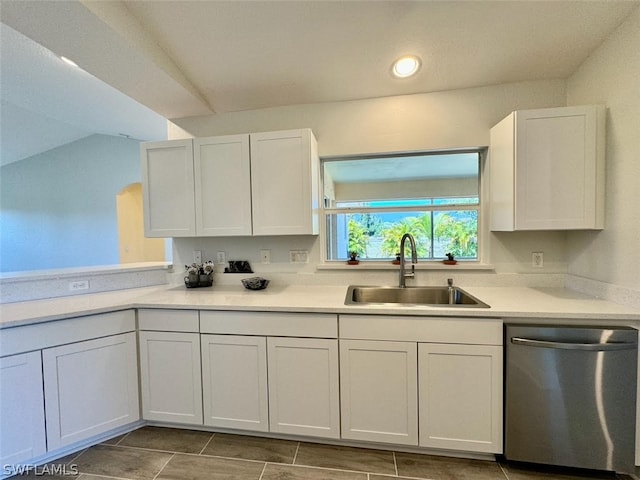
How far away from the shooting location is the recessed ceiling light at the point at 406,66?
186cm

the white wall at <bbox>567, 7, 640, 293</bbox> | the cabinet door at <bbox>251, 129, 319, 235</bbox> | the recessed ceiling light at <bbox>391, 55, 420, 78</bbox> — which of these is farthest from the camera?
the cabinet door at <bbox>251, 129, 319, 235</bbox>

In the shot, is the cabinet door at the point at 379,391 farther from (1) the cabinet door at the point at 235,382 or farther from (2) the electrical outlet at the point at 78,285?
(2) the electrical outlet at the point at 78,285

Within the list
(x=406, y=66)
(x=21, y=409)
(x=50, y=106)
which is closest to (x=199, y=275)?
(x=21, y=409)

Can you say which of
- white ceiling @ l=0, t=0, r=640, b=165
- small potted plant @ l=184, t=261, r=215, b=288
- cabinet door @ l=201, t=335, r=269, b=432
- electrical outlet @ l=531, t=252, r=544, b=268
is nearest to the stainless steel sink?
electrical outlet @ l=531, t=252, r=544, b=268

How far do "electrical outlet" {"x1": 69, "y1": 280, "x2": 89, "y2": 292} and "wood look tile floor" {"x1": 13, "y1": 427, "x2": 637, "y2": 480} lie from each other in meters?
1.09

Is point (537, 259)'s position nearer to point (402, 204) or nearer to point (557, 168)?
point (557, 168)

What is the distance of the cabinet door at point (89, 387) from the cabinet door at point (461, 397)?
1881 millimetres

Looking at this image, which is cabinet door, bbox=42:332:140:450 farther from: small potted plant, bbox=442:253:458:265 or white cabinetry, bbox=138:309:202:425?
small potted plant, bbox=442:253:458:265

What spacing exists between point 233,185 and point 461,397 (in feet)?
6.70

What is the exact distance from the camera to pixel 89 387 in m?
1.69

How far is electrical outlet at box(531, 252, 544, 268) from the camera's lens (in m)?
2.05

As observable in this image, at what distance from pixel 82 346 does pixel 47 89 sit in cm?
292

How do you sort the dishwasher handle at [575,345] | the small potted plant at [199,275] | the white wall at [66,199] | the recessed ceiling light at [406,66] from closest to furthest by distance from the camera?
the dishwasher handle at [575,345] < the recessed ceiling light at [406,66] < the small potted plant at [199,275] < the white wall at [66,199]

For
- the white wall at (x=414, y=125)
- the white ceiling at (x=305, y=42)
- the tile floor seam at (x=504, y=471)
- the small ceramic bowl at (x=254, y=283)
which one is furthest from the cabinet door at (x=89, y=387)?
the tile floor seam at (x=504, y=471)
